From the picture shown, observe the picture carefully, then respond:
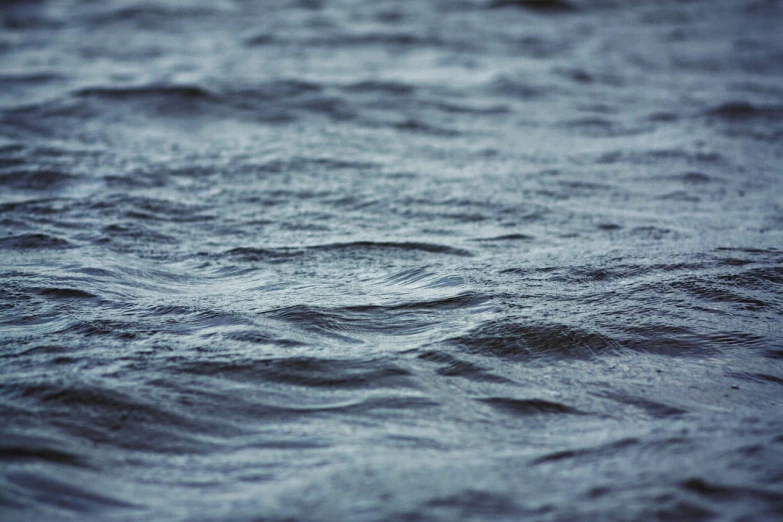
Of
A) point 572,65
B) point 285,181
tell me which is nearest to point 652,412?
point 285,181

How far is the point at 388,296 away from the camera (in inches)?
178

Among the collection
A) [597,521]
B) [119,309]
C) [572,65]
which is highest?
[572,65]

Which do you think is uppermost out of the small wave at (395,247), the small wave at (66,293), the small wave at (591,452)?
the small wave at (66,293)

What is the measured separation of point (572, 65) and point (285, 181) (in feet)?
19.8

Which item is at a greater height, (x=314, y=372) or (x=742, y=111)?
(x=742, y=111)

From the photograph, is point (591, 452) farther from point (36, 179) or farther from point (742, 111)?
point (742, 111)

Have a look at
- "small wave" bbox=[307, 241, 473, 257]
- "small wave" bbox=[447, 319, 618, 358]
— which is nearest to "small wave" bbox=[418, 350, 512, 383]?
"small wave" bbox=[447, 319, 618, 358]

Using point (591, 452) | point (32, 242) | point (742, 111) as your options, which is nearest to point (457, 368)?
point (591, 452)

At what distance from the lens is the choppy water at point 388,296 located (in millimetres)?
2865

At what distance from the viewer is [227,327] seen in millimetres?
4047

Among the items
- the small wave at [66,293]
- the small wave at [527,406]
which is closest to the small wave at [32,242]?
the small wave at [66,293]

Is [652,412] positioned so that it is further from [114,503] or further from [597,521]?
[114,503]

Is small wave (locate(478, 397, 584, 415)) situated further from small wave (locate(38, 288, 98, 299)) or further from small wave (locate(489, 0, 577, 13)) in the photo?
small wave (locate(489, 0, 577, 13))

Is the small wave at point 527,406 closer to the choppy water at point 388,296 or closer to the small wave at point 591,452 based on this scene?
the choppy water at point 388,296
